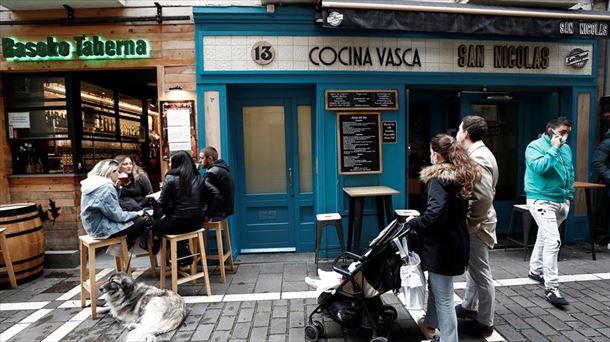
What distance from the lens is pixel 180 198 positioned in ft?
12.5

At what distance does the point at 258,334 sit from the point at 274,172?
2.76 m

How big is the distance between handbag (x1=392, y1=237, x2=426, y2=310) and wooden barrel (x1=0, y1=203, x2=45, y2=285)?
470cm

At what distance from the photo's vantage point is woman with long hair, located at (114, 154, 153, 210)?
14.7 ft

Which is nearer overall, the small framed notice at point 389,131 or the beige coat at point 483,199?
the beige coat at point 483,199

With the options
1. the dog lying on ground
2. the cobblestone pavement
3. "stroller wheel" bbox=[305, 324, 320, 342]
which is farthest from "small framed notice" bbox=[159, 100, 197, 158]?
"stroller wheel" bbox=[305, 324, 320, 342]

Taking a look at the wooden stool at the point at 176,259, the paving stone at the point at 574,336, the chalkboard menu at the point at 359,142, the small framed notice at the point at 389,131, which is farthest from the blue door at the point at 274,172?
the paving stone at the point at 574,336

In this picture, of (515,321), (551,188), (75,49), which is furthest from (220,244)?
(551,188)

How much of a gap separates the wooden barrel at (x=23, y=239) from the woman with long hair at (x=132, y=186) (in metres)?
1.21

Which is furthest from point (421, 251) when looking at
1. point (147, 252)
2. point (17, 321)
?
point (17, 321)

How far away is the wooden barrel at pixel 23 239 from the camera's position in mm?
4246

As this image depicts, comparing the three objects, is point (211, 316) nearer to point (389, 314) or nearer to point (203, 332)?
point (203, 332)

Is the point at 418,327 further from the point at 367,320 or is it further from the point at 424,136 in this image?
the point at 424,136

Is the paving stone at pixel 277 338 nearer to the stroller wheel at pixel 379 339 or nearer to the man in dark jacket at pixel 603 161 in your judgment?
the stroller wheel at pixel 379 339

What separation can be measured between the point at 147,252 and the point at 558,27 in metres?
6.73
